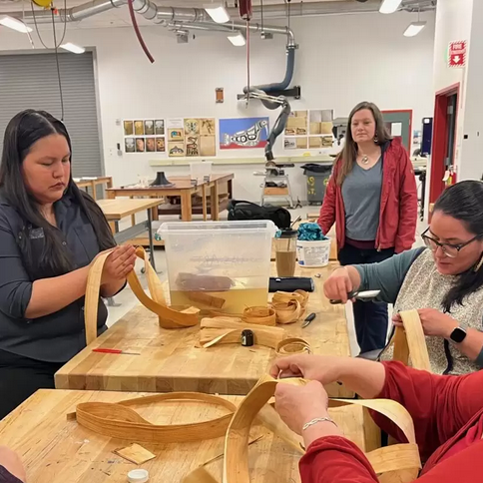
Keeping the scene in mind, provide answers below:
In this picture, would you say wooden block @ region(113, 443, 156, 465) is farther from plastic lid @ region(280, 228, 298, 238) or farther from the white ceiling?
the white ceiling

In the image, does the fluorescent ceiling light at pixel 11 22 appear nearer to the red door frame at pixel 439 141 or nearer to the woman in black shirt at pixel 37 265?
the red door frame at pixel 439 141

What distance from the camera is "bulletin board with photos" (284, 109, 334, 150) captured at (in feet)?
31.9

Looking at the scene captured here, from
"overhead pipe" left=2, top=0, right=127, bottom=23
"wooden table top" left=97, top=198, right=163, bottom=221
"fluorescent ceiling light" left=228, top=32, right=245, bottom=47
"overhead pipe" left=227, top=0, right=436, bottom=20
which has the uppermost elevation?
"overhead pipe" left=227, top=0, right=436, bottom=20

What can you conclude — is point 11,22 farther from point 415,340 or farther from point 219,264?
point 415,340

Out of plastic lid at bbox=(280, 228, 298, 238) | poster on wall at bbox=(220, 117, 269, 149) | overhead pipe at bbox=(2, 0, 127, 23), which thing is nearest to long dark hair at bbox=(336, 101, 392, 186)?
plastic lid at bbox=(280, 228, 298, 238)

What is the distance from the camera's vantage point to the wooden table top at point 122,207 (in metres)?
4.48

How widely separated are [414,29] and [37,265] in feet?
27.1

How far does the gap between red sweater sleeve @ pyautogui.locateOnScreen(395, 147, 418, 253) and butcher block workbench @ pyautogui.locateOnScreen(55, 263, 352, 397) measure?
130 cm

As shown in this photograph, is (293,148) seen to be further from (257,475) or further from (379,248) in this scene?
(257,475)

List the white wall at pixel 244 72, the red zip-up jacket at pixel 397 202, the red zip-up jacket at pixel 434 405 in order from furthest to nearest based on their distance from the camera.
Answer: the white wall at pixel 244 72
the red zip-up jacket at pixel 397 202
the red zip-up jacket at pixel 434 405

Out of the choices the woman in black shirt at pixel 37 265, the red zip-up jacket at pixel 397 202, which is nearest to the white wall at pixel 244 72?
the red zip-up jacket at pixel 397 202

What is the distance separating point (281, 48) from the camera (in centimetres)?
955

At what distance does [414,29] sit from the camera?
8.28 m

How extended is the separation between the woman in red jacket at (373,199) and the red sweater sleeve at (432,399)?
5.97 ft
